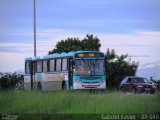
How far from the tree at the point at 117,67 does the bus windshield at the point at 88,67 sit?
20.0m

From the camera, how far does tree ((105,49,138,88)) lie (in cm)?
5772

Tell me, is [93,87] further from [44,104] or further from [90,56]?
[44,104]

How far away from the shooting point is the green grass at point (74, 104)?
57.2 feet

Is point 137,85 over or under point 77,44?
under

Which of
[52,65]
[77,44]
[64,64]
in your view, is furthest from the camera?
[77,44]

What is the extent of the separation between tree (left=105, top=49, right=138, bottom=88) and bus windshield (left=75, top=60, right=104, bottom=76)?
2002 cm

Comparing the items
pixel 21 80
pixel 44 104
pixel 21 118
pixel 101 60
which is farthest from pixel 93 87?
pixel 21 118

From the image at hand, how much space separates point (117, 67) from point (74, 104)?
1541 inches

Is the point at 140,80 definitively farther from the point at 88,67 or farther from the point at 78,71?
the point at 78,71

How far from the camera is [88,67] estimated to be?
119 feet

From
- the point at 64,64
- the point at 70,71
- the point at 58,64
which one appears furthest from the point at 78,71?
the point at 58,64

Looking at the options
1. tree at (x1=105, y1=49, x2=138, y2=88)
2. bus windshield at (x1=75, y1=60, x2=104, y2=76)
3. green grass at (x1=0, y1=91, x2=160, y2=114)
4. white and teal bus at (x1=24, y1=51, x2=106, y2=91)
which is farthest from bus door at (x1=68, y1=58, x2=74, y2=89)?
tree at (x1=105, y1=49, x2=138, y2=88)

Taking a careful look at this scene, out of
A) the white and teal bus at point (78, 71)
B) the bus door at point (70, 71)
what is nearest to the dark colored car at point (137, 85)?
the white and teal bus at point (78, 71)

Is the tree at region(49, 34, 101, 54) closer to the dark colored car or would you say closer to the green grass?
the dark colored car
